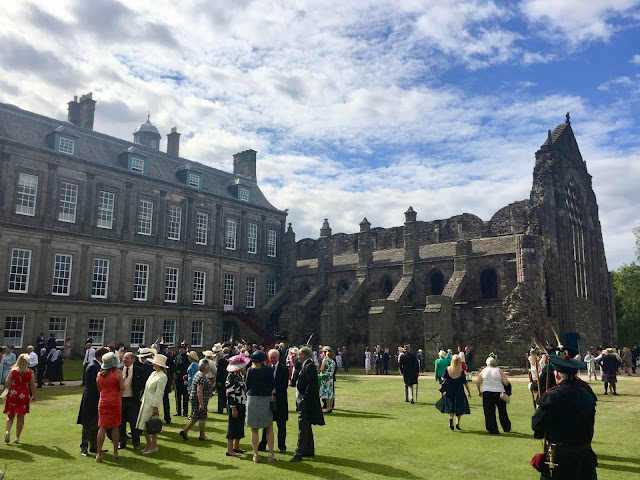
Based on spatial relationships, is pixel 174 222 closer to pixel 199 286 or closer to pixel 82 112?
pixel 199 286

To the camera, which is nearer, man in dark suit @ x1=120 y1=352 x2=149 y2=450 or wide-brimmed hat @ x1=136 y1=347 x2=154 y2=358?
man in dark suit @ x1=120 y1=352 x2=149 y2=450

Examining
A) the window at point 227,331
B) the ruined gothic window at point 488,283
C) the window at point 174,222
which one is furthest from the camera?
the window at point 227,331

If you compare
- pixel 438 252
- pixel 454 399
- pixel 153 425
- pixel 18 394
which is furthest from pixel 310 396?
pixel 438 252

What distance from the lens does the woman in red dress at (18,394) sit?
30.7 ft

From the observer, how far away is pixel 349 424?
11750mm

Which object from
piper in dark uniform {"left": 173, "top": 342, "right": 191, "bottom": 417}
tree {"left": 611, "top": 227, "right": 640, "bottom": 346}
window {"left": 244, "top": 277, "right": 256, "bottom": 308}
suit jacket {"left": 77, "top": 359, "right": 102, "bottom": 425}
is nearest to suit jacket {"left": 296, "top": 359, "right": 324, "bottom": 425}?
suit jacket {"left": 77, "top": 359, "right": 102, "bottom": 425}

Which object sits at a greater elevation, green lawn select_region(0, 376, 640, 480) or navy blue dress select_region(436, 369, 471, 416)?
navy blue dress select_region(436, 369, 471, 416)

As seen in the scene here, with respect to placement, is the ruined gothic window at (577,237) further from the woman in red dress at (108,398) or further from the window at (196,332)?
the woman in red dress at (108,398)

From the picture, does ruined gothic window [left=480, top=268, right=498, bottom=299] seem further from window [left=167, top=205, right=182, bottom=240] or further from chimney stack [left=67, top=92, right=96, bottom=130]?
chimney stack [left=67, top=92, right=96, bottom=130]

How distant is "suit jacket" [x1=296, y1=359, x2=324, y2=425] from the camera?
8.56 metres

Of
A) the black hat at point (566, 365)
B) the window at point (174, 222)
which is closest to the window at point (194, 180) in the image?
the window at point (174, 222)

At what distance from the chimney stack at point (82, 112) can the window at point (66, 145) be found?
465 centimetres

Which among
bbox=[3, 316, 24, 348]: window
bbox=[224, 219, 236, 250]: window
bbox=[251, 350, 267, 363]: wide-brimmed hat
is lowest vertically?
bbox=[251, 350, 267, 363]: wide-brimmed hat

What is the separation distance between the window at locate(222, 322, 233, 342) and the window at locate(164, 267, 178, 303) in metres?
4.71
